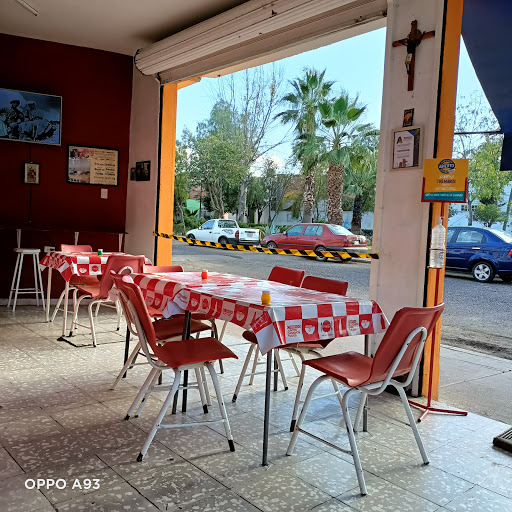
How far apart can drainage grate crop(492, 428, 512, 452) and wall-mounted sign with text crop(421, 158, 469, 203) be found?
1422 mm

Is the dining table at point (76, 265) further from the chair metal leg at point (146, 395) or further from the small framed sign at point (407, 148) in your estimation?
the small framed sign at point (407, 148)

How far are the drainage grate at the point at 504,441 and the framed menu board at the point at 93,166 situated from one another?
5.77m

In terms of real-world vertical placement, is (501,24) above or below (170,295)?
above

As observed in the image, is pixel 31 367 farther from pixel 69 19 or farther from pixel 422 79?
pixel 69 19

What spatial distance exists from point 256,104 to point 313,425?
23534 mm

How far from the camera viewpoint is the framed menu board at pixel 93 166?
6.88 m

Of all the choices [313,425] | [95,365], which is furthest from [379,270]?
[95,365]

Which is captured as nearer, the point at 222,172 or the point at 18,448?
the point at 18,448

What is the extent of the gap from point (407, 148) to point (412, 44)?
0.73m

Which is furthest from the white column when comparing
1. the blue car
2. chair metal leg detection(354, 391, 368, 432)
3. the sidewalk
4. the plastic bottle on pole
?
the blue car

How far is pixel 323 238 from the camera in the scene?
1409 cm

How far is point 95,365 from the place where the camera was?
4.17m

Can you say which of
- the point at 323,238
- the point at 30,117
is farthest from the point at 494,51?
the point at 323,238

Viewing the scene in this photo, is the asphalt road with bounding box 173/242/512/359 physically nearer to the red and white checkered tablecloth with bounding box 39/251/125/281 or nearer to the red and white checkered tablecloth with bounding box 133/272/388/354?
the red and white checkered tablecloth with bounding box 133/272/388/354
